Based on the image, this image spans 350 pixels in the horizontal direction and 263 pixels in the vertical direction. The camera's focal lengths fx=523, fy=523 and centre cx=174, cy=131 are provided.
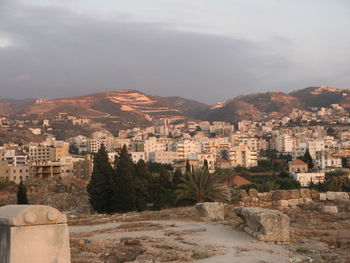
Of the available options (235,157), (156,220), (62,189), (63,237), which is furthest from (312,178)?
(63,237)

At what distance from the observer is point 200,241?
41.3ft

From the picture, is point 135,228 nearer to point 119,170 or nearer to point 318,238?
point 318,238

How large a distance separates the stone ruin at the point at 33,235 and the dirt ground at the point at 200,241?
321 cm

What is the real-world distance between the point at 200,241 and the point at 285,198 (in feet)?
28.0

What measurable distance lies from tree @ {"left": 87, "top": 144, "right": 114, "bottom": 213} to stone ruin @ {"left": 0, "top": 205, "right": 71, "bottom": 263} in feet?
82.9

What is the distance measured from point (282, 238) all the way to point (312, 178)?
235 feet

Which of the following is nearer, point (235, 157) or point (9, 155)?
point (9, 155)

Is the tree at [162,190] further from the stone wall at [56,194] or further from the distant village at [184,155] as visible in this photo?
the distant village at [184,155]

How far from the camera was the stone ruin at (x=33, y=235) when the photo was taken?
6766mm

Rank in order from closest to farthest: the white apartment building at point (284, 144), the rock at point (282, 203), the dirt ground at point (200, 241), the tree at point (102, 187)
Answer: the dirt ground at point (200, 241) → the rock at point (282, 203) → the tree at point (102, 187) → the white apartment building at point (284, 144)

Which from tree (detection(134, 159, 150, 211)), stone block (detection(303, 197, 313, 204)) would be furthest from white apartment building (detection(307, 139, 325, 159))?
stone block (detection(303, 197, 313, 204))

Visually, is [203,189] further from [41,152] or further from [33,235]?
[41,152]

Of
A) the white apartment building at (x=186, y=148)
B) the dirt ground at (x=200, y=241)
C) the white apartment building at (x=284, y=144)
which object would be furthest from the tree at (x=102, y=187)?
the white apartment building at (x=284, y=144)

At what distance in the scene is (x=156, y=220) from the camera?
57.5 ft
